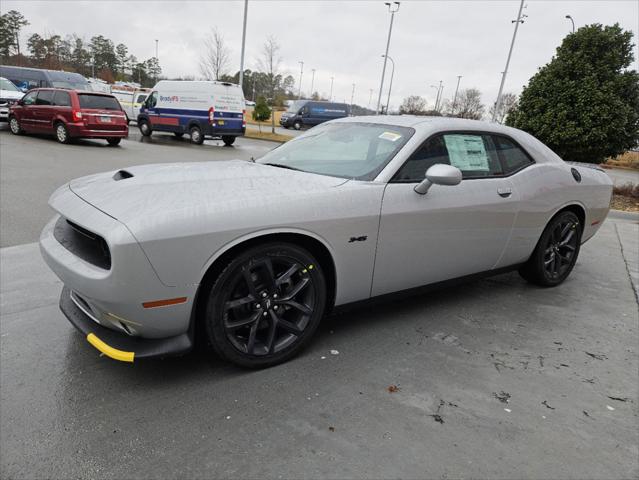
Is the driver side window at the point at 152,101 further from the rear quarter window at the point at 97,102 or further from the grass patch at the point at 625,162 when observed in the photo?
the grass patch at the point at 625,162

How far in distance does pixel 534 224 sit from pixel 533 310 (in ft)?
2.36

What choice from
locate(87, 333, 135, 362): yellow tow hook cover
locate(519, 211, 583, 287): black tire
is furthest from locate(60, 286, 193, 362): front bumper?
locate(519, 211, 583, 287): black tire

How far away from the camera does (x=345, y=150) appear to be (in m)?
3.23

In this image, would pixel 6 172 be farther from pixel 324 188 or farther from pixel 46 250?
pixel 324 188

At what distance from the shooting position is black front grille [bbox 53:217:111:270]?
220cm

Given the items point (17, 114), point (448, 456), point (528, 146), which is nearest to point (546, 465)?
point (448, 456)

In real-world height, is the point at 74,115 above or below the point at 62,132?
above

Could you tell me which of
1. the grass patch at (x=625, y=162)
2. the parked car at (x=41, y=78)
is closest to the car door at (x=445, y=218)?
the parked car at (x=41, y=78)

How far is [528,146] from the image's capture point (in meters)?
3.84

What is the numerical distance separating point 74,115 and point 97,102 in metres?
0.77

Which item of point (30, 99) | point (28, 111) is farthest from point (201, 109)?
point (28, 111)

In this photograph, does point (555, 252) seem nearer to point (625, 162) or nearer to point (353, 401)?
point (353, 401)

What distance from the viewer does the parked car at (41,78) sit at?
2521cm

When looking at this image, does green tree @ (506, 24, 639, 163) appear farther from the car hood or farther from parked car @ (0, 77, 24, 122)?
parked car @ (0, 77, 24, 122)
